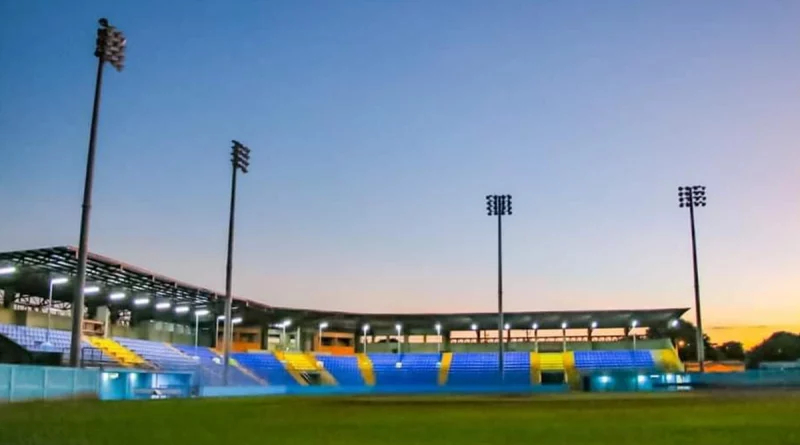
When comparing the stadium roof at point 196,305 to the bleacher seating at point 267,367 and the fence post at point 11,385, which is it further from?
the fence post at point 11,385

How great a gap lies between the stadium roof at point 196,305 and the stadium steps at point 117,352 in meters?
3.79

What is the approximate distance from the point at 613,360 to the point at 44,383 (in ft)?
190

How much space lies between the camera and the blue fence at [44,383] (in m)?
23.5

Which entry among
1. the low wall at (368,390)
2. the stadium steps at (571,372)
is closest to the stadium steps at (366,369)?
the low wall at (368,390)

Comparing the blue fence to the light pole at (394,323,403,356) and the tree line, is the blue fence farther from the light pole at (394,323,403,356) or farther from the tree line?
the tree line

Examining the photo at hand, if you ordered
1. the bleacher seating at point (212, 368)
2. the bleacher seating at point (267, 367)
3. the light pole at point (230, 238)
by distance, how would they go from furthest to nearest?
the bleacher seating at point (267, 367)
the bleacher seating at point (212, 368)
the light pole at point (230, 238)

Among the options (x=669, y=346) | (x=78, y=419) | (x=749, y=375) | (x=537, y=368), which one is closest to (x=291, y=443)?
(x=78, y=419)

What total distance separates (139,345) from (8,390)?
Answer: 35770 mm

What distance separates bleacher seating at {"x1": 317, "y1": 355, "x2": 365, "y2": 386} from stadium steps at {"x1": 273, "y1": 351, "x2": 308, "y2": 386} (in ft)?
9.93

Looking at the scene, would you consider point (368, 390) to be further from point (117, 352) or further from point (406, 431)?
point (406, 431)

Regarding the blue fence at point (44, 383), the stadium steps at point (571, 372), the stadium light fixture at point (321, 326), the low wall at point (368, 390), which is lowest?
the low wall at point (368, 390)

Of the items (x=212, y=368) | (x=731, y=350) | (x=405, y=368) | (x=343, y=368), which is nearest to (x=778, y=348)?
(x=731, y=350)

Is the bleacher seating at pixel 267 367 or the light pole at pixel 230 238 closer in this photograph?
the light pole at pixel 230 238

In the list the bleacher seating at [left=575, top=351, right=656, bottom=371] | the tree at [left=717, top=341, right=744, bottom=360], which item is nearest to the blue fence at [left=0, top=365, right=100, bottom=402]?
the bleacher seating at [left=575, top=351, right=656, bottom=371]
